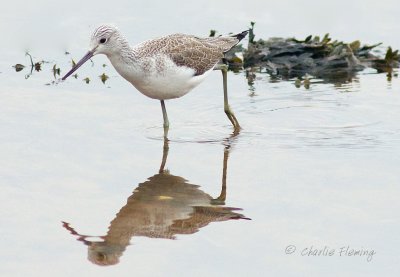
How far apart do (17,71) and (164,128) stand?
315 cm

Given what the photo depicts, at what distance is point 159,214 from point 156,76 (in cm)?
231

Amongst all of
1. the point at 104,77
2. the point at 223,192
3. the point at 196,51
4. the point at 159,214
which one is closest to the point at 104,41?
the point at 196,51

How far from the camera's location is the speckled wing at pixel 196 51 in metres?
10.8

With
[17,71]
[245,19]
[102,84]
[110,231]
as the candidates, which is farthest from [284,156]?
[245,19]

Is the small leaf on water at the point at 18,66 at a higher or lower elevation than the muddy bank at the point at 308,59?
lower

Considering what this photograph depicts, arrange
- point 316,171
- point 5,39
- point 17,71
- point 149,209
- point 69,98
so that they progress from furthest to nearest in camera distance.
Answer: point 5,39
point 17,71
point 69,98
point 316,171
point 149,209

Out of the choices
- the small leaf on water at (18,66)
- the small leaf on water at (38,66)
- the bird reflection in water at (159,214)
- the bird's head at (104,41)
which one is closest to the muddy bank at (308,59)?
the small leaf on water at (38,66)

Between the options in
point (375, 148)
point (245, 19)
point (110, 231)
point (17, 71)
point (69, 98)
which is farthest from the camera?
point (245, 19)

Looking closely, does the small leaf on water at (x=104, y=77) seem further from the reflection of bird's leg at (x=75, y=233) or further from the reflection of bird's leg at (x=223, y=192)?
the reflection of bird's leg at (x=75, y=233)

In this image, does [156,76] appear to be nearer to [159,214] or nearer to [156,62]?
[156,62]

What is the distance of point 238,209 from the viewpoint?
8.62 m

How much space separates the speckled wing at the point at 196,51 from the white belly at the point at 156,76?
0.52ft

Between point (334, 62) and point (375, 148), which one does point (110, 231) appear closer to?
point (375, 148)

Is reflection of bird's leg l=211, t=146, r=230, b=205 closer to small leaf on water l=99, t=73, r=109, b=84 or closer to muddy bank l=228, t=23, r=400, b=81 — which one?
small leaf on water l=99, t=73, r=109, b=84
